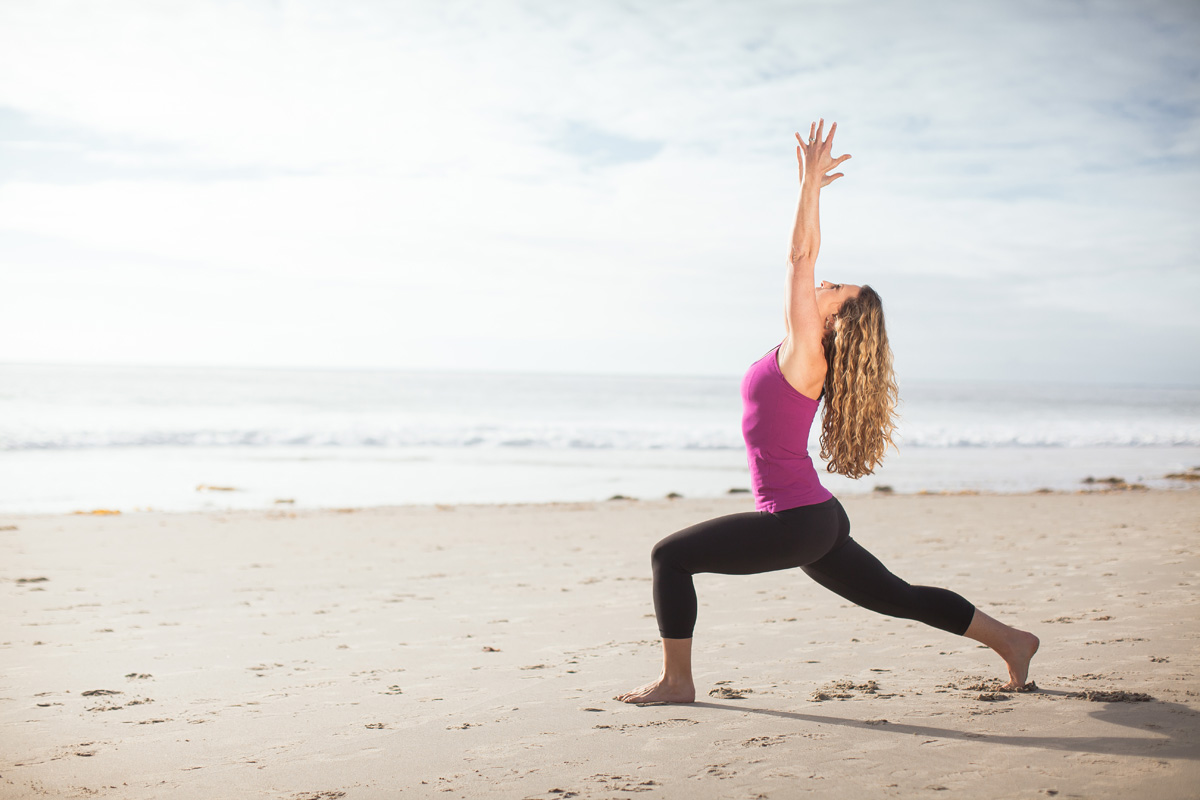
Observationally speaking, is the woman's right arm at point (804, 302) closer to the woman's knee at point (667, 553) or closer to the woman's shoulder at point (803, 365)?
the woman's shoulder at point (803, 365)

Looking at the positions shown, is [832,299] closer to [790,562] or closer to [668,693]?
[790,562]

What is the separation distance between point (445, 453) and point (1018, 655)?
19098 millimetres

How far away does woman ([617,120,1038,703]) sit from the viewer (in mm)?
3082

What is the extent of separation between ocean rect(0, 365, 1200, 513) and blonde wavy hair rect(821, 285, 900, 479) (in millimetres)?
341

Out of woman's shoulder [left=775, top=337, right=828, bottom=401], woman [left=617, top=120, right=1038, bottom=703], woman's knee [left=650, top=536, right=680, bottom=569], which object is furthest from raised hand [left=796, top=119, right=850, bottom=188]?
woman's knee [left=650, top=536, right=680, bottom=569]

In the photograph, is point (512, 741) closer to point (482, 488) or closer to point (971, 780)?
point (971, 780)

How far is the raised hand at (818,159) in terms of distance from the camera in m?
3.17

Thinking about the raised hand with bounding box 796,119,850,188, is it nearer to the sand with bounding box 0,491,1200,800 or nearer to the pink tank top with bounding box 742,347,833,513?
the pink tank top with bounding box 742,347,833,513

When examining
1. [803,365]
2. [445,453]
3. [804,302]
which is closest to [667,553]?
[803,365]

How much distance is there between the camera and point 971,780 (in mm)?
2574

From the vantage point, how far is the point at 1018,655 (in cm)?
346

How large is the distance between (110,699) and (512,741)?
1.93 meters

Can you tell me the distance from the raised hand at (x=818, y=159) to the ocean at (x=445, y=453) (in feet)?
3.54

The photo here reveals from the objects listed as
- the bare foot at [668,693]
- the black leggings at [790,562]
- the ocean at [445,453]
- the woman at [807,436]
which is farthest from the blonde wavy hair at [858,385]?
the bare foot at [668,693]
